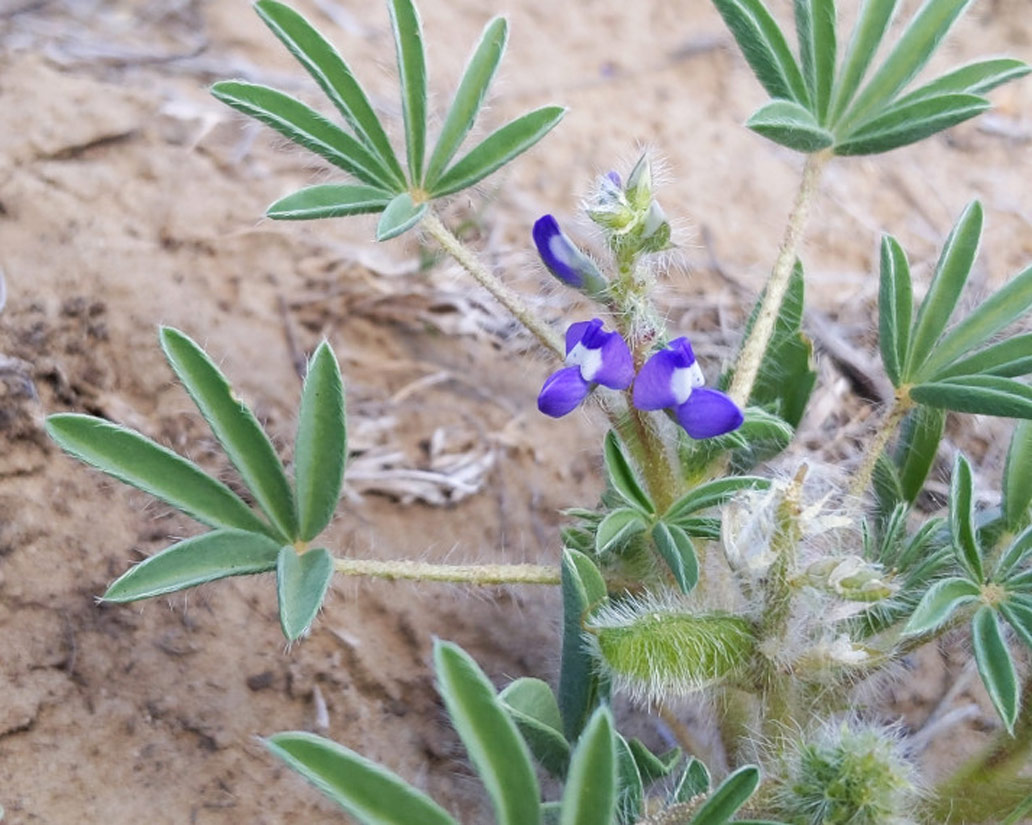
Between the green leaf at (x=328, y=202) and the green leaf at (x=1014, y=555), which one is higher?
the green leaf at (x=328, y=202)

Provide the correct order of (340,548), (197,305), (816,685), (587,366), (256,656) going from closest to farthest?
(587,366), (816,685), (256,656), (340,548), (197,305)

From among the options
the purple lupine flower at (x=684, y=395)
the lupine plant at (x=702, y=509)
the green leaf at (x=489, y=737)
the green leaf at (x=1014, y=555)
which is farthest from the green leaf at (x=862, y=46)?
the green leaf at (x=489, y=737)

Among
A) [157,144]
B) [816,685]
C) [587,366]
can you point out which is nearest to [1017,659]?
[816,685]

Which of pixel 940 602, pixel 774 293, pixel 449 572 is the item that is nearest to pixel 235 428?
pixel 449 572

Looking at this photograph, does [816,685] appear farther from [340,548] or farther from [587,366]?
[340,548]

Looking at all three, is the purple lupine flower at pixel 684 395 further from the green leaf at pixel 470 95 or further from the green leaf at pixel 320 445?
the green leaf at pixel 470 95

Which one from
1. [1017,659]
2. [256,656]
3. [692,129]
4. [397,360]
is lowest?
[256,656]

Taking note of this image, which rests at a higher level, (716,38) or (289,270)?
(716,38)

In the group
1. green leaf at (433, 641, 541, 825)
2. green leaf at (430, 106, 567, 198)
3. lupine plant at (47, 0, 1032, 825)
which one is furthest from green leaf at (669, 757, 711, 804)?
green leaf at (430, 106, 567, 198)
